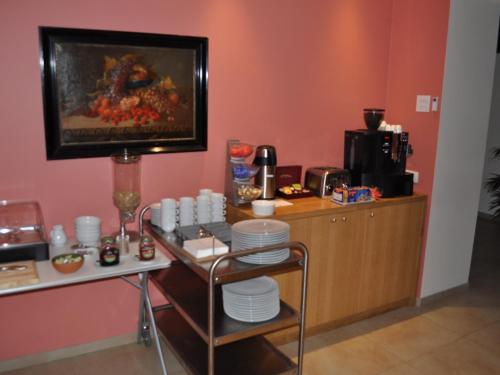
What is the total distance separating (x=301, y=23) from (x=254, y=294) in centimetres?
185

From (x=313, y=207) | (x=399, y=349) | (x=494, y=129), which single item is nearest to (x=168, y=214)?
(x=313, y=207)

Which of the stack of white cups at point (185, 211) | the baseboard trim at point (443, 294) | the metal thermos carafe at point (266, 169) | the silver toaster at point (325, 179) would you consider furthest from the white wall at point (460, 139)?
the stack of white cups at point (185, 211)

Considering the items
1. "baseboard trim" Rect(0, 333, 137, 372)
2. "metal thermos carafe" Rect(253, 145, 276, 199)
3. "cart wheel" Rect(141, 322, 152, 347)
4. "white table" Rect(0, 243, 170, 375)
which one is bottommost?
"baseboard trim" Rect(0, 333, 137, 372)

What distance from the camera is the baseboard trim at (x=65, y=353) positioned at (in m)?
2.70

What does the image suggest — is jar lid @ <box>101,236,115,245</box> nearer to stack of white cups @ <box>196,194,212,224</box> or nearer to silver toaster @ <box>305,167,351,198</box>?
stack of white cups @ <box>196,194,212,224</box>

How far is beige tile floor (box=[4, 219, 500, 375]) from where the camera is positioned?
9.12 ft

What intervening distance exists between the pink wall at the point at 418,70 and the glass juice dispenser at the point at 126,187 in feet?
6.60

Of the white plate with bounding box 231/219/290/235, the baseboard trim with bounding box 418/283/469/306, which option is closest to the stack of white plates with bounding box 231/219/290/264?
the white plate with bounding box 231/219/290/235

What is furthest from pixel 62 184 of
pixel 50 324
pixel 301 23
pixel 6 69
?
pixel 301 23

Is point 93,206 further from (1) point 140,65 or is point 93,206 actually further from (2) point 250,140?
(2) point 250,140

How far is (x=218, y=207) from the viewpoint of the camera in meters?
2.73

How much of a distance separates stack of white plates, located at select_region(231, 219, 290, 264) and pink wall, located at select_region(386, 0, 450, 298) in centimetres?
164

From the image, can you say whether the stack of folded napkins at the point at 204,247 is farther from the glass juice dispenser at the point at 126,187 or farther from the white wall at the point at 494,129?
the white wall at the point at 494,129

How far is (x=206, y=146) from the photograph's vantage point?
9.76 ft
